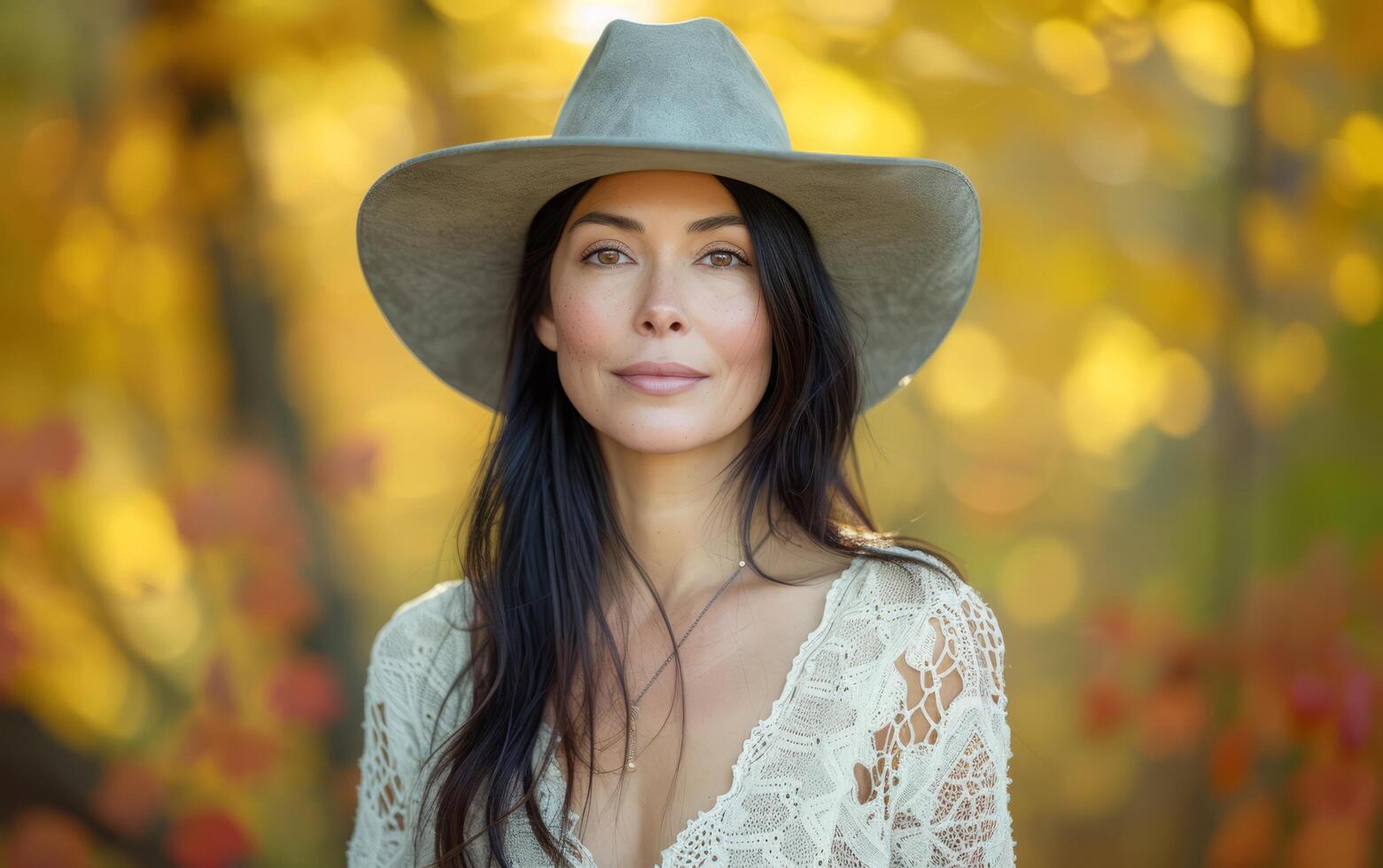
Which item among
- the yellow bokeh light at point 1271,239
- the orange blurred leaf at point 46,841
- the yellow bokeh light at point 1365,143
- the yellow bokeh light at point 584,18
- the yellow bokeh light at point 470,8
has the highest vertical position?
the yellow bokeh light at point 470,8

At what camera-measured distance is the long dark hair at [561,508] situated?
1.97 meters

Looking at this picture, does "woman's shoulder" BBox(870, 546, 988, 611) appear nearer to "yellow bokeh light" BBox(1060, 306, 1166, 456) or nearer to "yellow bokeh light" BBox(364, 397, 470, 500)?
"yellow bokeh light" BBox(1060, 306, 1166, 456)

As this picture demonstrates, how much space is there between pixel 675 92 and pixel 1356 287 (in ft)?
6.96

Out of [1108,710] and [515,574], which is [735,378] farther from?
[1108,710]

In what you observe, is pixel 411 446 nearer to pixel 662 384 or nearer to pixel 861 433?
pixel 861 433

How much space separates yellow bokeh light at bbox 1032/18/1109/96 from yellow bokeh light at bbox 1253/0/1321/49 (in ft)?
1.34

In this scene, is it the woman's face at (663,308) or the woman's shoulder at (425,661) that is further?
the woman's shoulder at (425,661)

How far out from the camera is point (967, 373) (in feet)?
11.3

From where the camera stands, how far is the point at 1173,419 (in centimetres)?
337

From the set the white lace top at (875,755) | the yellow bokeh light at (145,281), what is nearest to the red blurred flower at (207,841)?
the yellow bokeh light at (145,281)

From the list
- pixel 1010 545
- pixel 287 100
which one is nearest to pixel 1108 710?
pixel 1010 545

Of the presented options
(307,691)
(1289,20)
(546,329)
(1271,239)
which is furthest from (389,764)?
(1289,20)

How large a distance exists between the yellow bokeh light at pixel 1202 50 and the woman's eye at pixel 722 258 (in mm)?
1961

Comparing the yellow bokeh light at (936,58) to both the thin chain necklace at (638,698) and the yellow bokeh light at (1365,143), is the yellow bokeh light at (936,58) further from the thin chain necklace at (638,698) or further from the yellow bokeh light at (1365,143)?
the thin chain necklace at (638,698)
